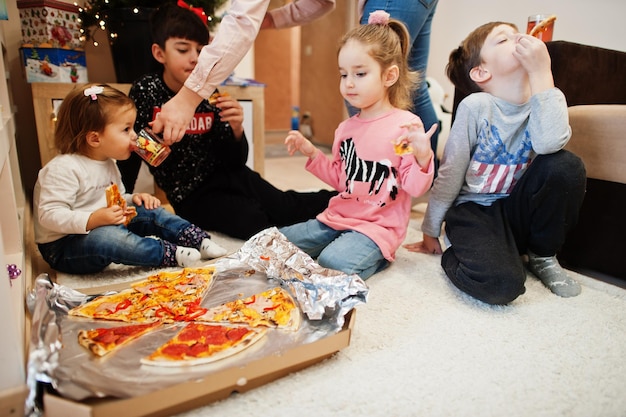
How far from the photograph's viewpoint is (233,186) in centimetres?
149

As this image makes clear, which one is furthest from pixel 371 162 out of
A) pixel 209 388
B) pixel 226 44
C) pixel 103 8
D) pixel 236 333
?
pixel 103 8

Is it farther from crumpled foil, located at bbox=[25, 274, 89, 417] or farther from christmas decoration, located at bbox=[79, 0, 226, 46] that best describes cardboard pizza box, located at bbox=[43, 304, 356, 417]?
christmas decoration, located at bbox=[79, 0, 226, 46]

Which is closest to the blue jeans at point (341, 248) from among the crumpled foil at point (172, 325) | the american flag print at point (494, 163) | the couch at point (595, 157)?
the crumpled foil at point (172, 325)

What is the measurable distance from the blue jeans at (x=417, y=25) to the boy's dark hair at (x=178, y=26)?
0.53m

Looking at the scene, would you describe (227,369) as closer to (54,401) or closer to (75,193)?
(54,401)

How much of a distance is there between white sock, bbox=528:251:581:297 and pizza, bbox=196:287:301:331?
0.70 m

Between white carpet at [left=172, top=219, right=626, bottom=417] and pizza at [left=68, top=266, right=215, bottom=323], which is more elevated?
pizza at [left=68, top=266, right=215, bottom=323]

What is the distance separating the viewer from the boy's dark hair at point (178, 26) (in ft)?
4.42

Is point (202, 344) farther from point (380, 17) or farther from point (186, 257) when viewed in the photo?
point (380, 17)

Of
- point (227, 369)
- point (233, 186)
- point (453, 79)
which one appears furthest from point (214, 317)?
point (453, 79)

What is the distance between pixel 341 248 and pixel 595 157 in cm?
74

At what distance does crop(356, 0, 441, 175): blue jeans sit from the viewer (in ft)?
4.08

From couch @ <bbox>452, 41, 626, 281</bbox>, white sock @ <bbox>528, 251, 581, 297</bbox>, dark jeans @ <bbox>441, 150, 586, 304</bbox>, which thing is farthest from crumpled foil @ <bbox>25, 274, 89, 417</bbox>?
couch @ <bbox>452, 41, 626, 281</bbox>

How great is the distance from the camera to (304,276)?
925mm
